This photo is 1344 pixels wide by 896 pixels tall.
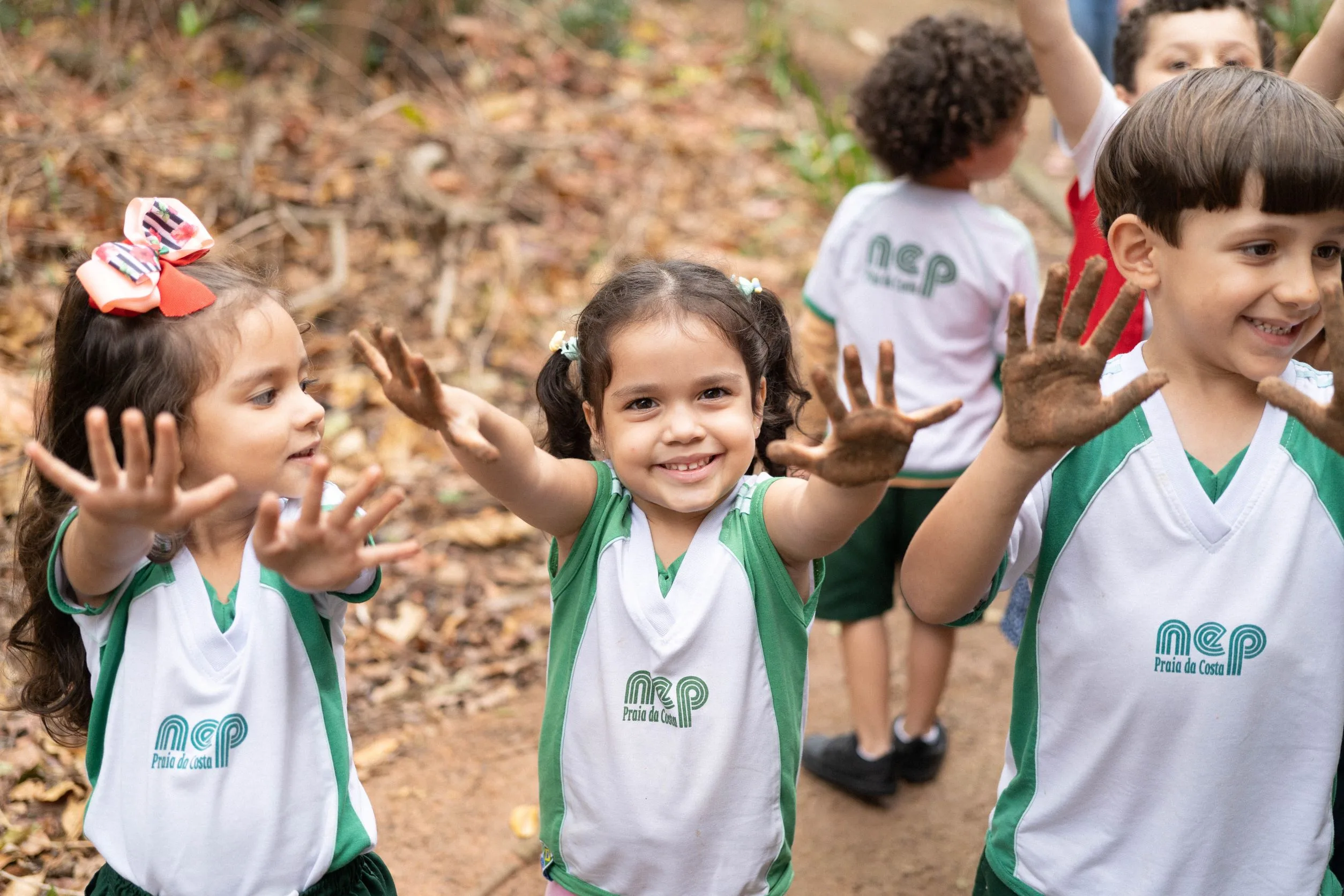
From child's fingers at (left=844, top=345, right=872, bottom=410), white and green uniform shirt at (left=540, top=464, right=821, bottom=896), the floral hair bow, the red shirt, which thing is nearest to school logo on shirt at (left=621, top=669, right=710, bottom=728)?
white and green uniform shirt at (left=540, top=464, right=821, bottom=896)

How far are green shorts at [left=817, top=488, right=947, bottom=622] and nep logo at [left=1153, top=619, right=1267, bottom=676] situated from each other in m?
1.48


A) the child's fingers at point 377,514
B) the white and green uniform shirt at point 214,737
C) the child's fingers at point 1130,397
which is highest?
the child's fingers at point 1130,397

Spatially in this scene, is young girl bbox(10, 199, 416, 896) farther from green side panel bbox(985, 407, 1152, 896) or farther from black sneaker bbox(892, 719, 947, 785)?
black sneaker bbox(892, 719, 947, 785)

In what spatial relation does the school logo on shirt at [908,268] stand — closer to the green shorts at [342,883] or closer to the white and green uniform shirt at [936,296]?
the white and green uniform shirt at [936,296]

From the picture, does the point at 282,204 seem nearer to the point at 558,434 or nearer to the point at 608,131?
the point at 608,131

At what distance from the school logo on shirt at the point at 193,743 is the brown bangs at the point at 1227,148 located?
164cm

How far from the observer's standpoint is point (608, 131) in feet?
24.6

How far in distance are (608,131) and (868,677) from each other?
4.91 m

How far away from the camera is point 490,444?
1.80 meters

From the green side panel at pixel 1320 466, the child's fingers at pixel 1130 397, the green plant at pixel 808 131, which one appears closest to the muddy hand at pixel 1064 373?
the child's fingers at pixel 1130 397

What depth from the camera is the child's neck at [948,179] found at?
333 centimetres

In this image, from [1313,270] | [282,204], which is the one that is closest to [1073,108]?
[1313,270]

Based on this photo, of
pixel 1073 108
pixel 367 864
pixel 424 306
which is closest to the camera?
pixel 367 864

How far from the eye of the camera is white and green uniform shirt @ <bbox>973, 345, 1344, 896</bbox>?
1.83 metres
